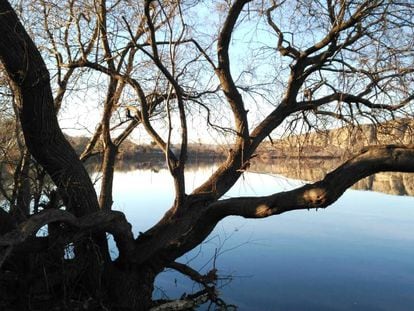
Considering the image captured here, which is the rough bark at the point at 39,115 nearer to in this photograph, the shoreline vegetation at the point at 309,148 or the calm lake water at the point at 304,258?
the shoreline vegetation at the point at 309,148

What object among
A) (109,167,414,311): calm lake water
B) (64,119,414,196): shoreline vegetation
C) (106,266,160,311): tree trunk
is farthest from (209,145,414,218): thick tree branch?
(64,119,414,196): shoreline vegetation

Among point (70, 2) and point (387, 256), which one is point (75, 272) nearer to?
point (70, 2)

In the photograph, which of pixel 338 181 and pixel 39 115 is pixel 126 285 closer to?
pixel 39 115

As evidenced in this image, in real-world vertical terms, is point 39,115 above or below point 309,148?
above

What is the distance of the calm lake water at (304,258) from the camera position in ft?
21.5

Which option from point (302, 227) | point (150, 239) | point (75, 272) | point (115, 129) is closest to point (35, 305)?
point (75, 272)

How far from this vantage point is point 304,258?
27.9ft

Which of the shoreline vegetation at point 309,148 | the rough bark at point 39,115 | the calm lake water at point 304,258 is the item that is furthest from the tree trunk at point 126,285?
the shoreline vegetation at point 309,148

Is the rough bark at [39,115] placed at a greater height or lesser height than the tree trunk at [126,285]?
greater

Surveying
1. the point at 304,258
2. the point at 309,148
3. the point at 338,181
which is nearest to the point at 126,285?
the point at 338,181

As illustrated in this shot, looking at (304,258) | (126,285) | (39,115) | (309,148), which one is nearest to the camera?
(39,115)

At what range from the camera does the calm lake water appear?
21.5 ft

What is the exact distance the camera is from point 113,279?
206 inches

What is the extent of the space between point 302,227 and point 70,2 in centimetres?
733
